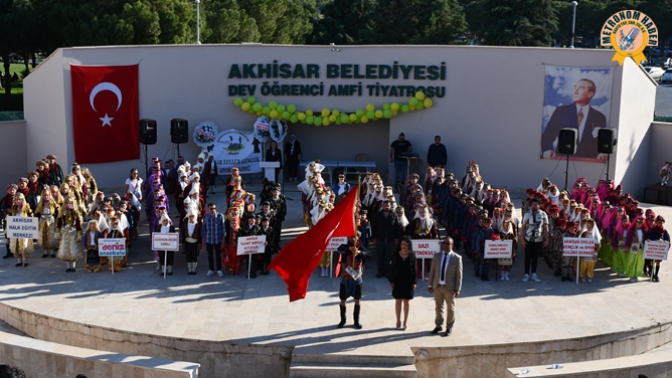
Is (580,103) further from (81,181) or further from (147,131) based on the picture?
(81,181)

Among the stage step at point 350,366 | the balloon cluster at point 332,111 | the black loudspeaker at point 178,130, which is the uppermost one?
the balloon cluster at point 332,111

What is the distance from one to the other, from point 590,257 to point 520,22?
3492 cm

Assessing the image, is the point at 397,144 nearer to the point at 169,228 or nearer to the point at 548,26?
the point at 169,228

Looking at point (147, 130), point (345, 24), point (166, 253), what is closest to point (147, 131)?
point (147, 130)

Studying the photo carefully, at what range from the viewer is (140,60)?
2205 cm

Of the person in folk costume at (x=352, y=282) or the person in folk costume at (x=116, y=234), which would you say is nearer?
the person in folk costume at (x=352, y=282)

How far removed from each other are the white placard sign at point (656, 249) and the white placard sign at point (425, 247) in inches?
137

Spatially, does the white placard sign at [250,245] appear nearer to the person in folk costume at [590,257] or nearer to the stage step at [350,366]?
the stage step at [350,366]

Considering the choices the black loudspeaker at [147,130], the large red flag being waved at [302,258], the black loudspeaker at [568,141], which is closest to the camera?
the large red flag being waved at [302,258]

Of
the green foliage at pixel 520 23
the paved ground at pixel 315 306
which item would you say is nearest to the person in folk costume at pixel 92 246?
the paved ground at pixel 315 306

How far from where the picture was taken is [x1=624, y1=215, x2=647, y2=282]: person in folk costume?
15.2m

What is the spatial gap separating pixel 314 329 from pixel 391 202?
322 centimetres

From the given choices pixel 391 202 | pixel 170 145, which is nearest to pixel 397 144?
pixel 170 145

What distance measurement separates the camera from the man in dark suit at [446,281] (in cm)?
1252
